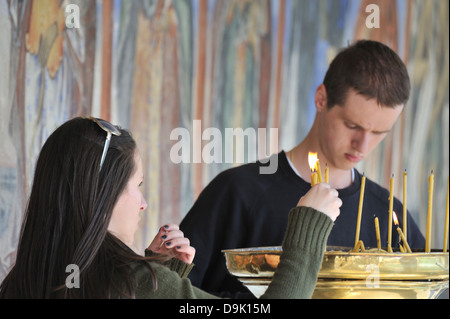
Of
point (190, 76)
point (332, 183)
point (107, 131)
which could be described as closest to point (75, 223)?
point (107, 131)

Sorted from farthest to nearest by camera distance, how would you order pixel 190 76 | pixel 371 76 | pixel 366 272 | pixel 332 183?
pixel 190 76 → pixel 332 183 → pixel 371 76 → pixel 366 272

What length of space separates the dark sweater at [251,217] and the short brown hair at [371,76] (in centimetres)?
27

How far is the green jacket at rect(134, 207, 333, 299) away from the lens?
1.10 m

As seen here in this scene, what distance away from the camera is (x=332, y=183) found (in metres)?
1.93

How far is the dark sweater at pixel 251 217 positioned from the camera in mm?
1795

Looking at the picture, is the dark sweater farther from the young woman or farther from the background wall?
the background wall

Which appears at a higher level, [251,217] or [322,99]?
[322,99]

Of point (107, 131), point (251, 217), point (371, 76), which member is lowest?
point (251, 217)

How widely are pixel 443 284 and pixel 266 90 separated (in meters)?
2.11

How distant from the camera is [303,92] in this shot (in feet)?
10.7

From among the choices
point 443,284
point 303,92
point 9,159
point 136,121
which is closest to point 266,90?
point 303,92

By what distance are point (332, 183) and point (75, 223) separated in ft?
3.19

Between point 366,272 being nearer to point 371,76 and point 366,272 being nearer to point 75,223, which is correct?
point 75,223
